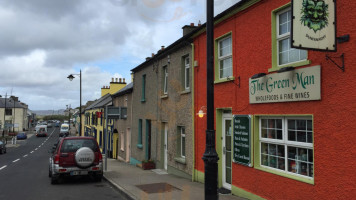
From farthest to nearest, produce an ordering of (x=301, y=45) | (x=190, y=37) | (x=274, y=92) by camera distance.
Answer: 1. (x=190, y=37)
2. (x=274, y=92)
3. (x=301, y=45)

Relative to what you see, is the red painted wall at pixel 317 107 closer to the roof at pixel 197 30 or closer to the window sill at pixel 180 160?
the roof at pixel 197 30

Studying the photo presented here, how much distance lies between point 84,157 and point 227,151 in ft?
17.8

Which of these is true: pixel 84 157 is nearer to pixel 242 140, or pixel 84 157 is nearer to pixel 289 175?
pixel 242 140

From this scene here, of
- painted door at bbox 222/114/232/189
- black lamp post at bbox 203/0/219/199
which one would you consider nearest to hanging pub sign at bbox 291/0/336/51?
black lamp post at bbox 203/0/219/199

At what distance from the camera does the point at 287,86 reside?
656 centimetres

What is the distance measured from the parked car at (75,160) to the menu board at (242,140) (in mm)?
5717

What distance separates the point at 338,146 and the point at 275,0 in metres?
3.71

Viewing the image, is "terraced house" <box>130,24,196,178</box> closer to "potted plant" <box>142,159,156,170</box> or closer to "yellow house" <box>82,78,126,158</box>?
"potted plant" <box>142,159,156,170</box>

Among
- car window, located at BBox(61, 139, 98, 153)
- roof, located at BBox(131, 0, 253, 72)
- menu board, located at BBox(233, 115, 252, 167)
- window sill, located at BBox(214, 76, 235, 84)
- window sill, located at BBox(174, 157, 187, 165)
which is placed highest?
roof, located at BBox(131, 0, 253, 72)

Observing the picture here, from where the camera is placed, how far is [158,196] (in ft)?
28.2

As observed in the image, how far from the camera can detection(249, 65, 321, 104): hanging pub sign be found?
232 inches

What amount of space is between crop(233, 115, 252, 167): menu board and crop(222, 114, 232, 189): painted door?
0.66 meters

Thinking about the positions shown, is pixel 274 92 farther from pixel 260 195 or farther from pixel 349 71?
pixel 260 195

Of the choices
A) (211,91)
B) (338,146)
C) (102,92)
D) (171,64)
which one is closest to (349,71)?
(338,146)
